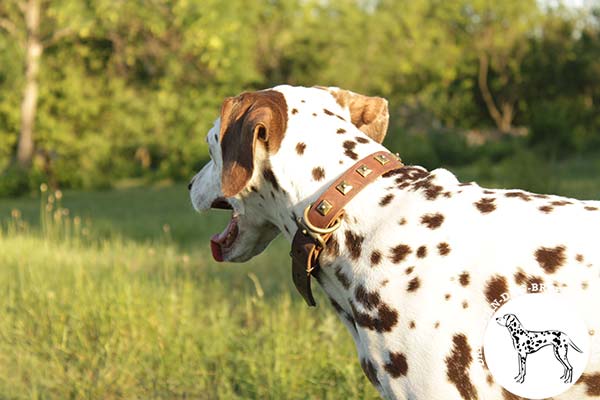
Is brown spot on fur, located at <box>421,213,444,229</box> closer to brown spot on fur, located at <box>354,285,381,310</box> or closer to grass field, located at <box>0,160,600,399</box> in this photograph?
brown spot on fur, located at <box>354,285,381,310</box>

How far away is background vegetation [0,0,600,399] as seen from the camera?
4766 millimetres

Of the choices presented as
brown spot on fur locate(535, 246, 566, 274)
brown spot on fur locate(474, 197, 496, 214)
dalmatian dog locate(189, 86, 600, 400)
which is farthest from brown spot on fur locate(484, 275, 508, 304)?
brown spot on fur locate(474, 197, 496, 214)

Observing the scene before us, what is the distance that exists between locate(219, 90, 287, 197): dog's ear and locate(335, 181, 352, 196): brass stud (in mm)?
310

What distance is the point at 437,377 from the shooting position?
2262 millimetres

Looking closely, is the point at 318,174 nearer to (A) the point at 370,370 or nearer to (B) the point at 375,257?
(B) the point at 375,257

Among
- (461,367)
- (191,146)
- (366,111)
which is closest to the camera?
(461,367)

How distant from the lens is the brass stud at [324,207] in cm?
255

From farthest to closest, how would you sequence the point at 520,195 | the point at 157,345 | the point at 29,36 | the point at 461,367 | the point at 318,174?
the point at 29,36 → the point at 157,345 → the point at 318,174 → the point at 520,195 → the point at 461,367

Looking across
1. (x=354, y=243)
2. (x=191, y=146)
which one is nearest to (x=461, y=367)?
(x=354, y=243)

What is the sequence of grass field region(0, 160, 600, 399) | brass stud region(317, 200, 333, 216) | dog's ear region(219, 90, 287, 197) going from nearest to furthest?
1. brass stud region(317, 200, 333, 216)
2. dog's ear region(219, 90, 287, 197)
3. grass field region(0, 160, 600, 399)

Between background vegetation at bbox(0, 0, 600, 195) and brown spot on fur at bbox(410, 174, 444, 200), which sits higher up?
brown spot on fur at bbox(410, 174, 444, 200)

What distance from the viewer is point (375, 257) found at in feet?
8.13

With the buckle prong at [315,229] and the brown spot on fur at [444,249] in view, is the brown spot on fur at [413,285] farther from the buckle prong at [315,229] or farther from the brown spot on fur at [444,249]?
the buckle prong at [315,229]

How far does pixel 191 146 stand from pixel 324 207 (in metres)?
20.5
